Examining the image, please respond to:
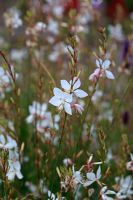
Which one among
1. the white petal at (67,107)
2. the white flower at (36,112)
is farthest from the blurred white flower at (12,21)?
the white petal at (67,107)

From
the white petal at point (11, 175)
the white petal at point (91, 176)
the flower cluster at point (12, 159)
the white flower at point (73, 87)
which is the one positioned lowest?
the white petal at point (91, 176)

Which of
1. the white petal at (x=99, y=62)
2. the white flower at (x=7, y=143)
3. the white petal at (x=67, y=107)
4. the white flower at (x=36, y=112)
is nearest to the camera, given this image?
the white petal at (x=67, y=107)

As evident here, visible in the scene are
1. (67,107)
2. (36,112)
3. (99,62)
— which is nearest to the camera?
(67,107)

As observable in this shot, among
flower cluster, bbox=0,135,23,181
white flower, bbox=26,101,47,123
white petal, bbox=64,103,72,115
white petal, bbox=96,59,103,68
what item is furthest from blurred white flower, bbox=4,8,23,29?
white petal, bbox=64,103,72,115

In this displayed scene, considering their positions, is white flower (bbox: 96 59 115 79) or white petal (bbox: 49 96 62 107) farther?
white flower (bbox: 96 59 115 79)

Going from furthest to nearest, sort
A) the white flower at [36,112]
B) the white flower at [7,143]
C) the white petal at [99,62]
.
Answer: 1. the white flower at [36,112]
2. the white flower at [7,143]
3. the white petal at [99,62]

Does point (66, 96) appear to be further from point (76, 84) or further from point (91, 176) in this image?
point (91, 176)

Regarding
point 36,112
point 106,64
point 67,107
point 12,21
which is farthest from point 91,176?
point 12,21

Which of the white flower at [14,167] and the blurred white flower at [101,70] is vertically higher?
the blurred white flower at [101,70]

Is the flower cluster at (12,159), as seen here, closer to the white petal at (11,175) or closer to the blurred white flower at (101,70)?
the white petal at (11,175)

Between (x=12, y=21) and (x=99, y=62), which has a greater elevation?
(x=12, y=21)

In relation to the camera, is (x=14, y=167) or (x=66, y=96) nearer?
(x=66, y=96)

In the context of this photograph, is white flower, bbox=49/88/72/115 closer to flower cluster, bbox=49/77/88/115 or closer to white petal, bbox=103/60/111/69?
flower cluster, bbox=49/77/88/115
